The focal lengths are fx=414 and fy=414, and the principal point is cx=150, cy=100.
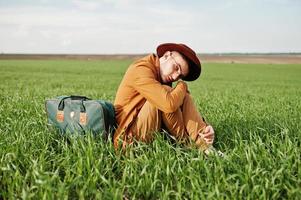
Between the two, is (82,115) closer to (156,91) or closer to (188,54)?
(156,91)

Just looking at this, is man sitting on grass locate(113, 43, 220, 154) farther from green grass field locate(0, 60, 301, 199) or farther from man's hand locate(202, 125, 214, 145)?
green grass field locate(0, 60, 301, 199)

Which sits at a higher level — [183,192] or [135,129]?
[135,129]

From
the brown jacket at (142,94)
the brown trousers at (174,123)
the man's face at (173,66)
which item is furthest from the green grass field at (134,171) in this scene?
the man's face at (173,66)

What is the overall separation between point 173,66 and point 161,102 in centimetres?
52

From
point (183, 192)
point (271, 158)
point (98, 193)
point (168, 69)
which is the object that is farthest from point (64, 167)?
point (271, 158)

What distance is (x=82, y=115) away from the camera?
4250 mm

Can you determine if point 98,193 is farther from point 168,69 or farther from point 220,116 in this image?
point 220,116

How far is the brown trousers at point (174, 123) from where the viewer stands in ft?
14.1

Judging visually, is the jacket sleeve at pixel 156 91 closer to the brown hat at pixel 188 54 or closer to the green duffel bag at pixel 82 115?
the brown hat at pixel 188 54

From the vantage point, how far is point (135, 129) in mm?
4312

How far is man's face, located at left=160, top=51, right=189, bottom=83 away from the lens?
450cm

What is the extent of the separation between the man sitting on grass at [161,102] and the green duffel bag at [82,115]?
0.17 metres

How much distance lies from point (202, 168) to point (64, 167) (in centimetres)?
125

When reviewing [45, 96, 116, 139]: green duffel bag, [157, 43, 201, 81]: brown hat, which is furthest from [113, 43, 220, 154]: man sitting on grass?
[45, 96, 116, 139]: green duffel bag
